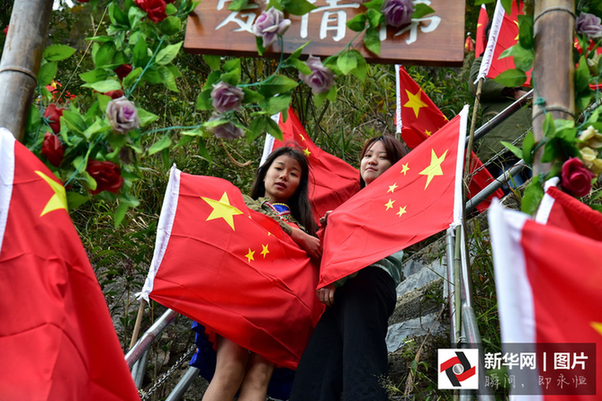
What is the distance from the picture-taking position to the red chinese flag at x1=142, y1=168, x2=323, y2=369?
8.91 feet

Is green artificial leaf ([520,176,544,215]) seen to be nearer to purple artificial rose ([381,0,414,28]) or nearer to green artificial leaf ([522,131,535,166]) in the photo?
green artificial leaf ([522,131,535,166])

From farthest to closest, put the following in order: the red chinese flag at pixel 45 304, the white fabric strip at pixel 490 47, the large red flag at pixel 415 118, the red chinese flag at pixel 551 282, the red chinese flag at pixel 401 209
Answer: the large red flag at pixel 415 118, the white fabric strip at pixel 490 47, the red chinese flag at pixel 401 209, the red chinese flag at pixel 45 304, the red chinese flag at pixel 551 282

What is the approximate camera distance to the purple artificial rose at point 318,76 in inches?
87.5

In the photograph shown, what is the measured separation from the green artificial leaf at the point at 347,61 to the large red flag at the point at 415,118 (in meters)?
2.21

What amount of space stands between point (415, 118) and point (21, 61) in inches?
116

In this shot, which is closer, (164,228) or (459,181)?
(459,181)

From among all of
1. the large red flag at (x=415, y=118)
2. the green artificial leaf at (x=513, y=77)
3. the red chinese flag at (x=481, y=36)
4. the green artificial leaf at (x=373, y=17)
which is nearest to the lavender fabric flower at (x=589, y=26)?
the green artificial leaf at (x=513, y=77)

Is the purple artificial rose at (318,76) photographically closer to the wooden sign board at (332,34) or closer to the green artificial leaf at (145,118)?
the wooden sign board at (332,34)

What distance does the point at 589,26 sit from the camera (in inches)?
83.4

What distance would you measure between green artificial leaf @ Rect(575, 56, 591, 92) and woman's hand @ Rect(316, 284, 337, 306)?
1.38 metres

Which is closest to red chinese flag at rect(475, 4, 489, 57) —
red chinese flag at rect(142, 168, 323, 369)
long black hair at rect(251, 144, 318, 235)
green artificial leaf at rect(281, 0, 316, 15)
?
long black hair at rect(251, 144, 318, 235)

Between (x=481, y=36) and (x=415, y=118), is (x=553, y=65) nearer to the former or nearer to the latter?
(x=415, y=118)

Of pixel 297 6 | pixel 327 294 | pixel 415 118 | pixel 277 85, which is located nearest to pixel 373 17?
pixel 297 6

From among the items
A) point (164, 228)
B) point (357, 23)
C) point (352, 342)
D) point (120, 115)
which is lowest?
point (352, 342)
